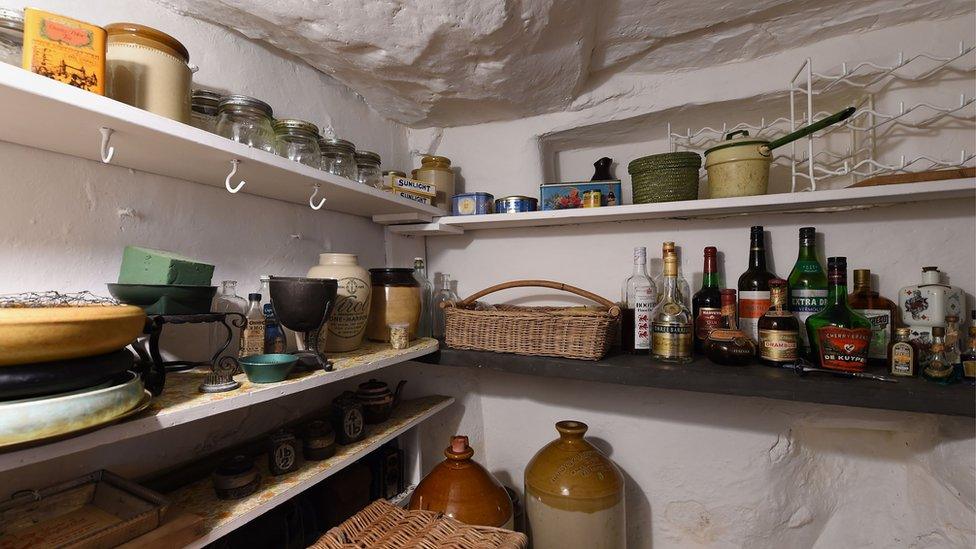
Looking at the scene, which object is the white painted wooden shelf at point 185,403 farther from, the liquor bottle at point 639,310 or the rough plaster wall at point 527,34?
the rough plaster wall at point 527,34

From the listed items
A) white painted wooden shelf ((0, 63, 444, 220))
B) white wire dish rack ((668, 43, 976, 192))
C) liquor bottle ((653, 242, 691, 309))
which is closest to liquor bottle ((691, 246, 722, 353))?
liquor bottle ((653, 242, 691, 309))

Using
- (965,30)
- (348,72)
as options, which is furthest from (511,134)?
(965,30)

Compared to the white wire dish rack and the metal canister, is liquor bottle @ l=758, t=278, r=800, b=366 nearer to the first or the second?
the white wire dish rack

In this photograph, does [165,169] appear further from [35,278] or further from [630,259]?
[630,259]

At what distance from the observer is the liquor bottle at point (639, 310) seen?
3.73ft

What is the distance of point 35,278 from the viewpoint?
701mm

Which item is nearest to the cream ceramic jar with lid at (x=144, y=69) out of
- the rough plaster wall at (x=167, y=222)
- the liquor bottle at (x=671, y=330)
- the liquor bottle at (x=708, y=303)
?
the rough plaster wall at (x=167, y=222)

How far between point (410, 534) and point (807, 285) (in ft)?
3.78

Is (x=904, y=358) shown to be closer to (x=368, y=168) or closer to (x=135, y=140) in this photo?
(x=368, y=168)

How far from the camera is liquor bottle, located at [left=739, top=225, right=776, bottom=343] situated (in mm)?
1081

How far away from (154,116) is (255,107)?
223 mm

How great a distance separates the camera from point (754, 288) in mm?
1089

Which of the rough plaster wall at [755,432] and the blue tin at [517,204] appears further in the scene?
the blue tin at [517,204]

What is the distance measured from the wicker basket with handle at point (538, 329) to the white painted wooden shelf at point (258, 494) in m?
0.36
